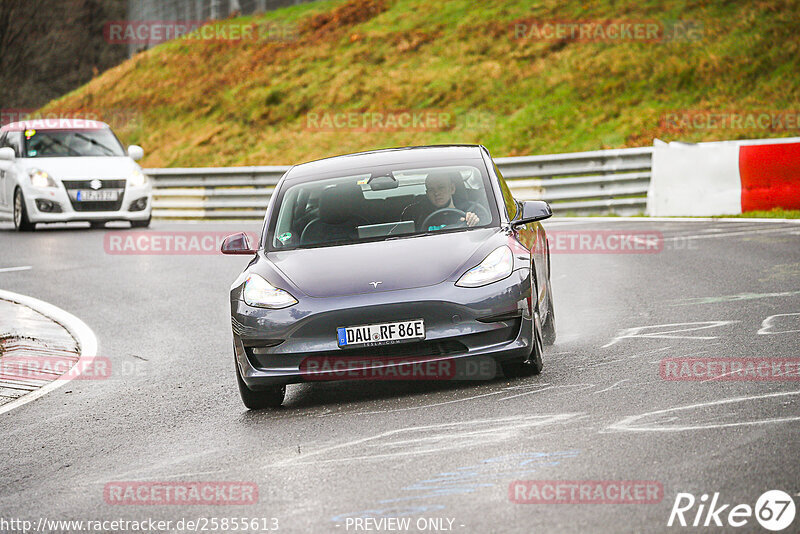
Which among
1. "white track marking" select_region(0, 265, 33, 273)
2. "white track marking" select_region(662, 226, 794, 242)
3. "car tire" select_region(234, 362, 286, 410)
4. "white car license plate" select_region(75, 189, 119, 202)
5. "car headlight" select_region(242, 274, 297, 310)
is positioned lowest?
"white car license plate" select_region(75, 189, 119, 202)

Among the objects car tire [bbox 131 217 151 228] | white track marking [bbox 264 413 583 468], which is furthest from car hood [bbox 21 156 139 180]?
white track marking [bbox 264 413 583 468]

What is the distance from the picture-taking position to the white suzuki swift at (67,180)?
2053cm

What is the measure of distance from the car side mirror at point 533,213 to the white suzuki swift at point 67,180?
1391cm

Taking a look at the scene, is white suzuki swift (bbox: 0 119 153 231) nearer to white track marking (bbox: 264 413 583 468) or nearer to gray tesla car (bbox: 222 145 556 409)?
gray tesla car (bbox: 222 145 556 409)

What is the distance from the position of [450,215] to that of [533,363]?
1.21m

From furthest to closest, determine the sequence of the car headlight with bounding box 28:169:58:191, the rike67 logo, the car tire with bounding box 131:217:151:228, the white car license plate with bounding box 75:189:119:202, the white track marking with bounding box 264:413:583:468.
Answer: the car tire with bounding box 131:217:151:228 < the white car license plate with bounding box 75:189:119:202 < the car headlight with bounding box 28:169:58:191 < the white track marking with bounding box 264:413:583:468 < the rike67 logo

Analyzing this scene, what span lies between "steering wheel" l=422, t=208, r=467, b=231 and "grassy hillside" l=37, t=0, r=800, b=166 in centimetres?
1994

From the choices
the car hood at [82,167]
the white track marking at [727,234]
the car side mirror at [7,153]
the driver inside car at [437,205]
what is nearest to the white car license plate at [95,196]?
the car hood at [82,167]

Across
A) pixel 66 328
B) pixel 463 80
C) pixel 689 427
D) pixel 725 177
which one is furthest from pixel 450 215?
pixel 463 80

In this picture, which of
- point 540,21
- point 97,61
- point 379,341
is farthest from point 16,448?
point 97,61

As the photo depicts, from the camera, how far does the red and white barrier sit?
61.7 ft

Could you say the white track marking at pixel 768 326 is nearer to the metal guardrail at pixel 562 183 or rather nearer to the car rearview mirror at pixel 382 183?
the car rearview mirror at pixel 382 183

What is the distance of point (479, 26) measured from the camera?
1507 inches

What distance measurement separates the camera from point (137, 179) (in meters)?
21.0
